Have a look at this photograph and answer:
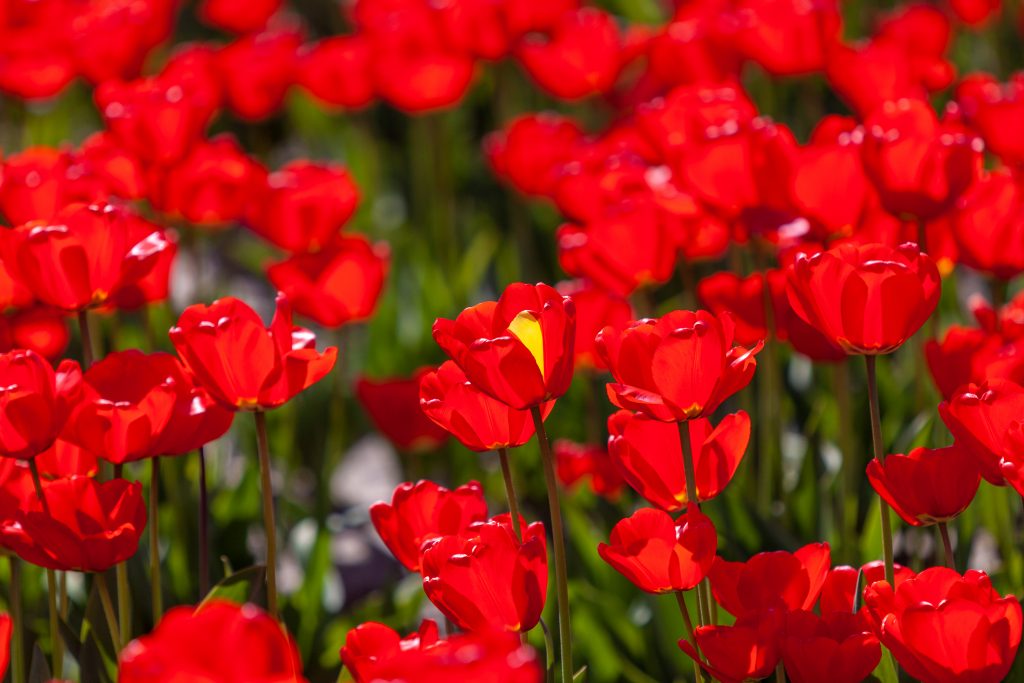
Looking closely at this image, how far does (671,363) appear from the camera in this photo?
3.31ft

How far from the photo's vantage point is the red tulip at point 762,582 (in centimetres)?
104

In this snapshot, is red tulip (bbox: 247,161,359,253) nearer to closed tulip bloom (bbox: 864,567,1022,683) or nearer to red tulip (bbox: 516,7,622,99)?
red tulip (bbox: 516,7,622,99)

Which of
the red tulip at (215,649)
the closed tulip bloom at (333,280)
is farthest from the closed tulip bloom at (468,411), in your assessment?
the closed tulip bloom at (333,280)

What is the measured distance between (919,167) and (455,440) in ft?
3.09

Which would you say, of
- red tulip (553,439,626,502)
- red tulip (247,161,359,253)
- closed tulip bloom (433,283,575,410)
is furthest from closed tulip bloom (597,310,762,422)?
red tulip (247,161,359,253)

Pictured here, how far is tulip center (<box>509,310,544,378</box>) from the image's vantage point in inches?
39.4

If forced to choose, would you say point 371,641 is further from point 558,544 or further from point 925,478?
point 925,478

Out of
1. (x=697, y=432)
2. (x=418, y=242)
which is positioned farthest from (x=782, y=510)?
(x=418, y=242)

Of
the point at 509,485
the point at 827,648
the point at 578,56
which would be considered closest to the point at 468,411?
the point at 509,485

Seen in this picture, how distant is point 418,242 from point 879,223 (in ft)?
4.30

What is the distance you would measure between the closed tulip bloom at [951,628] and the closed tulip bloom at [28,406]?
2.01 ft

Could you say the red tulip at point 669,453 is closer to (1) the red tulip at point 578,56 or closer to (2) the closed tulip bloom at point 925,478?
(2) the closed tulip bloom at point 925,478

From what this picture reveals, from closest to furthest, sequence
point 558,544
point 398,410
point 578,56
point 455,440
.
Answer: point 558,544 < point 398,410 < point 455,440 < point 578,56

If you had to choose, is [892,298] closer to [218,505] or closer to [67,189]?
[67,189]
